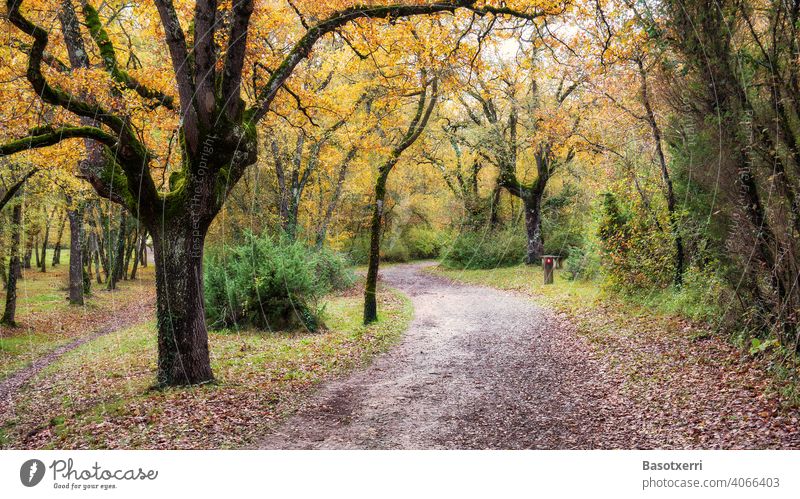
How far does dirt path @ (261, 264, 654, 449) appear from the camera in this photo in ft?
20.3

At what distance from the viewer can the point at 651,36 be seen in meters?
7.98

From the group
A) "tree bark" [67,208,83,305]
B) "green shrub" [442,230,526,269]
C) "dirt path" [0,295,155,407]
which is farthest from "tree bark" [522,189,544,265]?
"tree bark" [67,208,83,305]

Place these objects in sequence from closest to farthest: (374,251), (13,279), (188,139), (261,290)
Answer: (188,139), (261,290), (374,251), (13,279)

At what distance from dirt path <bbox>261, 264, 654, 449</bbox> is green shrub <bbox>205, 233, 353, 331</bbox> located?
11.9 feet

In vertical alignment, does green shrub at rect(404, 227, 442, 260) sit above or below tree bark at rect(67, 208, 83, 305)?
above

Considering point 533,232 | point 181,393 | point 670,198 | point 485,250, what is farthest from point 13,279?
point 533,232

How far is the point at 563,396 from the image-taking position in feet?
24.7

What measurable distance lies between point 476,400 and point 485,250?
75.6 feet

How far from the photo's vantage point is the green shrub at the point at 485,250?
29.4m

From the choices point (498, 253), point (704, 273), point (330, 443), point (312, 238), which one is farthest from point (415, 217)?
point (330, 443)

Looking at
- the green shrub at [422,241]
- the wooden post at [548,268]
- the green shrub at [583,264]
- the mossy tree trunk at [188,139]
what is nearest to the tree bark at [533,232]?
the green shrub at [583,264]
